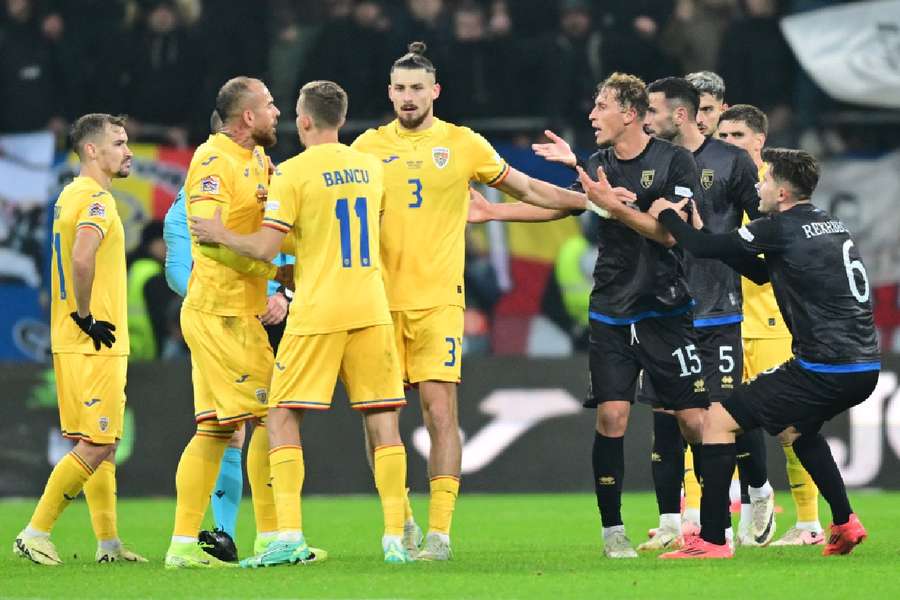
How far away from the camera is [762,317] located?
34.7ft

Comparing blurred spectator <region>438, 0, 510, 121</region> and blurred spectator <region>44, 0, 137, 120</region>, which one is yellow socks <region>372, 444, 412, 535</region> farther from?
blurred spectator <region>44, 0, 137, 120</region>

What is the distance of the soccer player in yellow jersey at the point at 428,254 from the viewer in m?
8.63

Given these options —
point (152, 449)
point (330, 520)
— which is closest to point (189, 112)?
point (152, 449)

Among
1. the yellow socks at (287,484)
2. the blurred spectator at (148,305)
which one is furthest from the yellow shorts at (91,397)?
the blurred spectator at (148,305)

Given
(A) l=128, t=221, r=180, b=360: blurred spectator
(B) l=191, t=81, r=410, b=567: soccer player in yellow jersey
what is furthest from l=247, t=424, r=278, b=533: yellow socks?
(A) l=128, t=221, r=180, b=360: blurred spectator

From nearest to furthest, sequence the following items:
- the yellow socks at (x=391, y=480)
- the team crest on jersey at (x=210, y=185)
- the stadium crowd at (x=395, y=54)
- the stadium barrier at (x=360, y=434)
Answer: the yellow socks at (x=391, y=480) < the team crest on jersey at (x=210, y=185) < the stadium barrier at (x=360, y=434) < the stadium crowd at (x=395, y=54)

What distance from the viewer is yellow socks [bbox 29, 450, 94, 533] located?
914 centimetres

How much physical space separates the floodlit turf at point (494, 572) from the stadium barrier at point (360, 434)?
240 centimetres

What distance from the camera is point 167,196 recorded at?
15.5 m

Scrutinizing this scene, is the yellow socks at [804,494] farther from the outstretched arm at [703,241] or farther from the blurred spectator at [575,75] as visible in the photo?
the blurred spectator at [575,75]

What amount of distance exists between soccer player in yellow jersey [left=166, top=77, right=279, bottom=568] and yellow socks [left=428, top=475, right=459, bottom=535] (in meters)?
0.83

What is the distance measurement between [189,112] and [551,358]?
439 cm

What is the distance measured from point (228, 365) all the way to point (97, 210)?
133cm

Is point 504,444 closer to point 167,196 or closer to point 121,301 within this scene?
point 167,196
